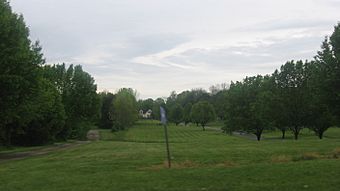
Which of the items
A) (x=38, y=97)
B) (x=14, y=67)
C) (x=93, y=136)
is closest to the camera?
(x=14, y=67)

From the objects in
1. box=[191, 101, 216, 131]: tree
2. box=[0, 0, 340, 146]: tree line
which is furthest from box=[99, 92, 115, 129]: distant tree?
box=[191, 101, 216, 131]: tree

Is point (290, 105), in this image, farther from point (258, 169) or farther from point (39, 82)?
Answer: point (258, 169)

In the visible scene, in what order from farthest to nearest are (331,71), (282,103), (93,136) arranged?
(93,136), (282,103), (331,71)

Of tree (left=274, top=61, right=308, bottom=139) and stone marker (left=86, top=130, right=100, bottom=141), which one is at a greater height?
tree (left=274, top=61, right=308, bottom=139)

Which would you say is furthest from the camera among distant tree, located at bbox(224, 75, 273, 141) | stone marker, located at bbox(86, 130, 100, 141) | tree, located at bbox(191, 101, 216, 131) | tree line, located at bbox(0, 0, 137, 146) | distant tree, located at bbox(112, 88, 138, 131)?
tree, located at bbox(191, 101, 216, 131)

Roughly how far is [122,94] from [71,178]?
104138mm

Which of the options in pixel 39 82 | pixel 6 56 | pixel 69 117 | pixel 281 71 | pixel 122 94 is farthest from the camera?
pixel 122 94

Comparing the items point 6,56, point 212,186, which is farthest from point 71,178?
point 6,56

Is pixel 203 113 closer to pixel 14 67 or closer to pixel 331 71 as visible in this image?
pixel 331 71

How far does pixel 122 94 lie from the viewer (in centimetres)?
11844

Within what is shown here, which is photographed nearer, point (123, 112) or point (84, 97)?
point (84, 97)

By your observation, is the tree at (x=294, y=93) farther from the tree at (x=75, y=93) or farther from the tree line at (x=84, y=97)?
the tree at (x=75, y=93)

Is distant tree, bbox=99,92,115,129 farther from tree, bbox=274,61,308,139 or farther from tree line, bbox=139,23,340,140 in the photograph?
tree, bbox=274,61,308,139

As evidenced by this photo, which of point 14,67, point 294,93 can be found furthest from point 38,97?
point 294,93
